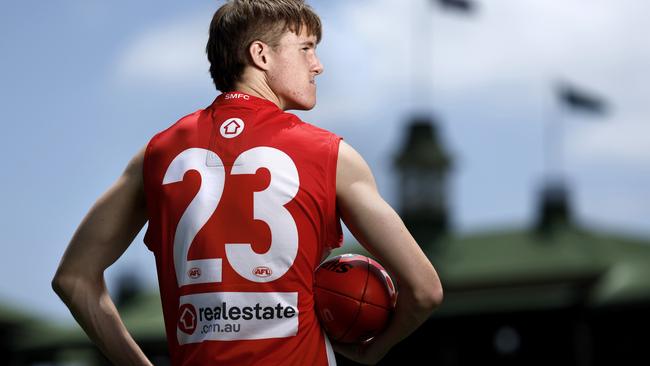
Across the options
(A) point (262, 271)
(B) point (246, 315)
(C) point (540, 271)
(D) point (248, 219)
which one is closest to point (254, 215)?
(D) point (248, 219)

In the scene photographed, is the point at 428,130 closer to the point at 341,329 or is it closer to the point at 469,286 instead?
the point at 469,286

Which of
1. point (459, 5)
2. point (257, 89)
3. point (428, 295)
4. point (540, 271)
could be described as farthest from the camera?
point (540, 271)

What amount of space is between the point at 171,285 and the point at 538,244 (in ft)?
176

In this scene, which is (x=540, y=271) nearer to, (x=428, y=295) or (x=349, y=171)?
(x=428, y=295)

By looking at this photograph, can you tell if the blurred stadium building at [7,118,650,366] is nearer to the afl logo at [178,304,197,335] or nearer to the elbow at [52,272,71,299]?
the elbow at [52,272,71,299]

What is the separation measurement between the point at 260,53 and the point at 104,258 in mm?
798

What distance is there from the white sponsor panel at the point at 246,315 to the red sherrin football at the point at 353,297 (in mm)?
180

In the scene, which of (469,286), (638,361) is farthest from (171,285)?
(469,286)

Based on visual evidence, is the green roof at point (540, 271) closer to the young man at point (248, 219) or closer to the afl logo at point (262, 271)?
the young man at point (248, 219)

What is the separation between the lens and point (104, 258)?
400 centimetres

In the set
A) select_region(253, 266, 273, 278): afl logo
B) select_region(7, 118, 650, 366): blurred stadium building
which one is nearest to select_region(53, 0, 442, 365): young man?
select_region(253, 266, 273, 278): afl logo

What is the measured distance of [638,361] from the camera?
46.9 m

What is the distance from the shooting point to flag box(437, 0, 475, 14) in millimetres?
49112

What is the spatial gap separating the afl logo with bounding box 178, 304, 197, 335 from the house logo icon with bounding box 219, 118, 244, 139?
20.3 inches
